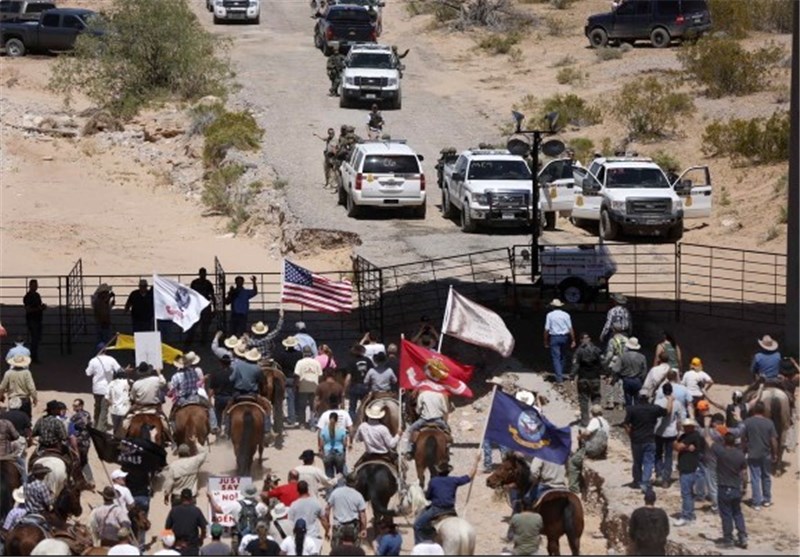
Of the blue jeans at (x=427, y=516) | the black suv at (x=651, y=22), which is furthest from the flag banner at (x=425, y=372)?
the black suv at (x=651, y=22)

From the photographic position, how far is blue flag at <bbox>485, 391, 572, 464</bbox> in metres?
22.3

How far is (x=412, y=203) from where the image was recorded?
41.9 metres

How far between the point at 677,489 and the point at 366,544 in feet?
13.0

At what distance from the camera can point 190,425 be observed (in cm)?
2575

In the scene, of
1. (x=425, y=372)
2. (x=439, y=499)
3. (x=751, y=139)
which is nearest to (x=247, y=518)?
(x=439, y=499)

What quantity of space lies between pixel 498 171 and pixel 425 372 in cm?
1597

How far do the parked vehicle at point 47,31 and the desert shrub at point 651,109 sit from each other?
19.8 meters

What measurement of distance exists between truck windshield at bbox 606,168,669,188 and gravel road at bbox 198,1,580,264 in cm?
167

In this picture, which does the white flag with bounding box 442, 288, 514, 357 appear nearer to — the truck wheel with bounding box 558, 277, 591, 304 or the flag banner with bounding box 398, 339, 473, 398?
the flag banner with bounding box 398, 339, 473, 398

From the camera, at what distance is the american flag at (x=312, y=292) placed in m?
30.3

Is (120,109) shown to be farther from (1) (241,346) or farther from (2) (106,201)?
(1) (241,346)

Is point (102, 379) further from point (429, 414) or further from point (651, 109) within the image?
point (651, 109)

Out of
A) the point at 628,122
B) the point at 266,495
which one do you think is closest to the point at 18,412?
the point at 266,495

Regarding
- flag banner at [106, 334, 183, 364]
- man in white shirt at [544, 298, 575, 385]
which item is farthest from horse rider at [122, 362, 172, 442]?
man in white shirt at [544, 298, 575, 385]
